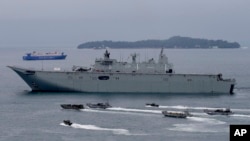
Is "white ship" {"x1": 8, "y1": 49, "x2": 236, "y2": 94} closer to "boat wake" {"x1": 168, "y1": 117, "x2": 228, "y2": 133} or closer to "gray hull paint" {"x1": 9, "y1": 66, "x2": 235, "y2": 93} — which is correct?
"gray hull paint" {"x1": 9, "y1": 66, "x2": 235, "y2": 93}

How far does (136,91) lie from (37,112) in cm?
1919

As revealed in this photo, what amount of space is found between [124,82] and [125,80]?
258mm

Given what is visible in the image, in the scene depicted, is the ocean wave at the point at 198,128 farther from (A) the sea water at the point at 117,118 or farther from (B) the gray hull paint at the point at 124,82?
(B) the gray hull paint at the point at 124,82

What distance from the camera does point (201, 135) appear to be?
Answer: 43031 mm

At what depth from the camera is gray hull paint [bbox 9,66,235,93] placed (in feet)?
235

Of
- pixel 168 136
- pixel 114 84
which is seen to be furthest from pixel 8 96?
pixel 168 136

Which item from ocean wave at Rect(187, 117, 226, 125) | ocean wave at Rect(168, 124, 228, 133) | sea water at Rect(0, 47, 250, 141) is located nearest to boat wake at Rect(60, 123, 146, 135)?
sea water at Rect(0, 47, 250, 141)

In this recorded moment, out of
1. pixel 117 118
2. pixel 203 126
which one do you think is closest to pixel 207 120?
pixel 203 126

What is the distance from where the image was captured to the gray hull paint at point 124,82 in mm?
71562

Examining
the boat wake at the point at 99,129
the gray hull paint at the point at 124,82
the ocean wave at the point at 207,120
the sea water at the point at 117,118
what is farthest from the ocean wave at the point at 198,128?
the gray hull paint at the point at 124,82

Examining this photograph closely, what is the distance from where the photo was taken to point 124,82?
71688mm

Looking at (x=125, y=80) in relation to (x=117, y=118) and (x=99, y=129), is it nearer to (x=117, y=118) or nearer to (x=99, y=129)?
(x=117, y=118)

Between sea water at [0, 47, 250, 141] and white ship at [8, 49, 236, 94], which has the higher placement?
white ship at [8, 49, 236, 94]

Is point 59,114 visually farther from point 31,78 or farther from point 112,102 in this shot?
point 31,78
